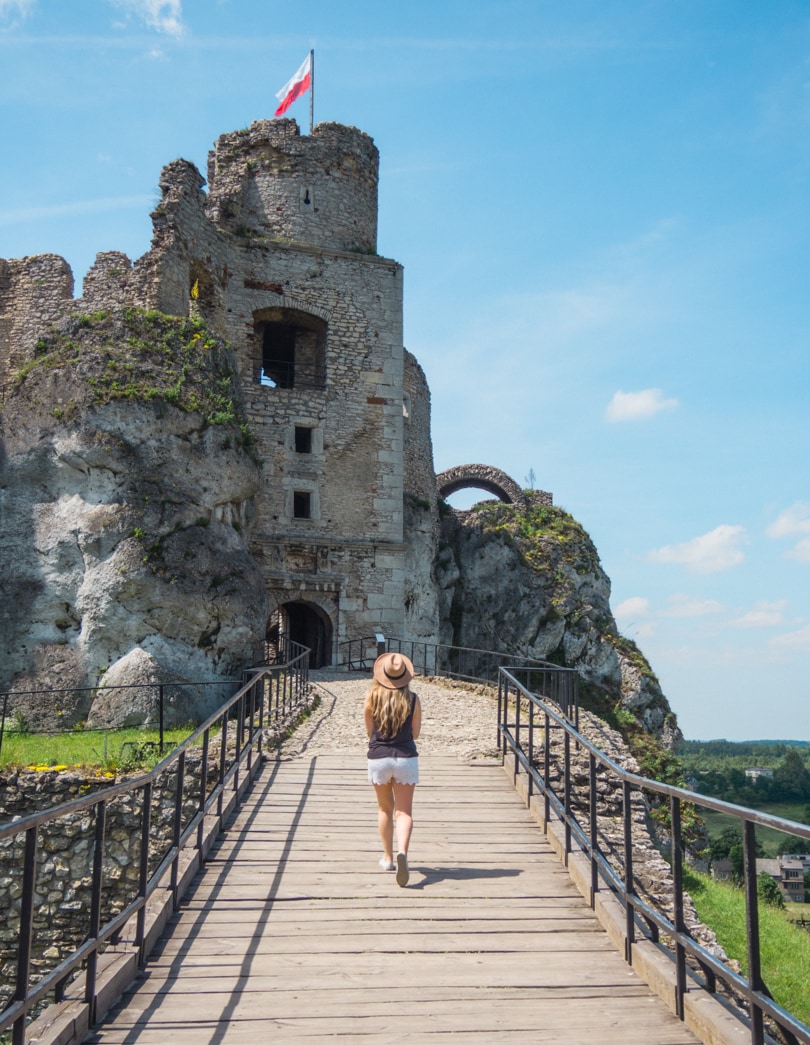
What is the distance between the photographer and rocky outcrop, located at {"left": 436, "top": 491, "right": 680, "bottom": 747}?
28.0m

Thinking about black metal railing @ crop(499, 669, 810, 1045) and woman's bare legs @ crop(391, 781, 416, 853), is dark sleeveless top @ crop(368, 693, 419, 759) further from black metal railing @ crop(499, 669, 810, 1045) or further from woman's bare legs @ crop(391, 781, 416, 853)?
black metal railing @ crop(499, 669, 810, 1045)

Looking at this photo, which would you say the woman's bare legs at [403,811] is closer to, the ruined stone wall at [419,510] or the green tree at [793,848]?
the ruined stone wall at [419,510]

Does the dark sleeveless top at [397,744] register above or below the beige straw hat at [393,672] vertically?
below

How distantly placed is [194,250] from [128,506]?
24.7 ft

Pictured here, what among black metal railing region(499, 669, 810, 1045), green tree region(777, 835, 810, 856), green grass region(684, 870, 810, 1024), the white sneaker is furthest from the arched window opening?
green tree region(777, 835, 810, 856)

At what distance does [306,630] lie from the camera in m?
23.4

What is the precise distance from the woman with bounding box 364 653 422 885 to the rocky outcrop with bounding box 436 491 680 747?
21.5 metres

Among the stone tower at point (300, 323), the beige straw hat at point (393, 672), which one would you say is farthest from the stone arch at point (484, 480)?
the beige straw hat at point (393, 672)

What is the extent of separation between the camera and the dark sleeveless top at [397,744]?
6.23m

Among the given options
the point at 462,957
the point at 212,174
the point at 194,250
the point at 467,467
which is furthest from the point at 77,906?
the point at 467,467

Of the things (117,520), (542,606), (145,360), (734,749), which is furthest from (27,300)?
(734,749)

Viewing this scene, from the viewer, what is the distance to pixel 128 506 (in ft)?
53.9

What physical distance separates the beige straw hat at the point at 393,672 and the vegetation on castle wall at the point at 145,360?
12.0 metres

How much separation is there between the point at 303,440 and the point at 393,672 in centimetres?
1639
